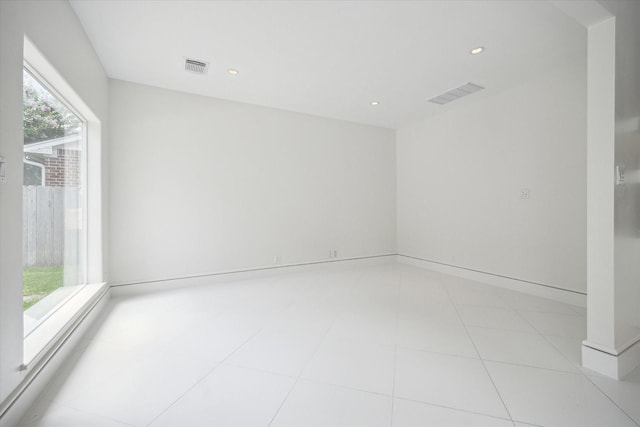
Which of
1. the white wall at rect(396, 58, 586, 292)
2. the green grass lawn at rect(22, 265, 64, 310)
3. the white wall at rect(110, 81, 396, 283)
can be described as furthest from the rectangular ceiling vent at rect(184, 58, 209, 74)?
the white wall at rect(396, 58, 586, 292)

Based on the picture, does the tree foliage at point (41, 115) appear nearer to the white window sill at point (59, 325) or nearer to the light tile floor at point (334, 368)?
the white window sill at point (59, 325)

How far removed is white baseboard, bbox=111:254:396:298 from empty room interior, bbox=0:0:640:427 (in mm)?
33

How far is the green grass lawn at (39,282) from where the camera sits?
197 cm

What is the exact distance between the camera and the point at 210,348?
2.30m

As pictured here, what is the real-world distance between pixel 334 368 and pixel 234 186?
3.14 metres

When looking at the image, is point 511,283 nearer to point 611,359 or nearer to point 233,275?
point 611,359

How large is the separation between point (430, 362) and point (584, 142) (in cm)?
310

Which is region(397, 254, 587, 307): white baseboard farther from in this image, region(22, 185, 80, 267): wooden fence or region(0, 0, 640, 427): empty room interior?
region(22, 185, 80, 267): wooden fence

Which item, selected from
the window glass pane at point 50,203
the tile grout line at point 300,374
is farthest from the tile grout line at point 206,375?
the window glass pane at point 50,203

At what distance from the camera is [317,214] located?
5062mm

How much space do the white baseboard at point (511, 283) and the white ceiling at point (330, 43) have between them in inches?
105

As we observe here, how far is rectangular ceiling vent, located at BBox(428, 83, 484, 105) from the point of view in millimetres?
3812

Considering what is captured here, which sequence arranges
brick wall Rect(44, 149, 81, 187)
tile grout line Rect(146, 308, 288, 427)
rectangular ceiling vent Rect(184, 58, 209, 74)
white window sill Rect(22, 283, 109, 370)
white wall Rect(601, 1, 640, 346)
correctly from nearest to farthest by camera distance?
1. tile grout line Rect(146, 308, 288, 427)
2. white window sill Rect(22, 283, 109, 370)
3. white wall Rect(601, 1, 640, 346)
4. brick wall Rect(44, 149, 81, 187)
5. rectangular ceiling vent Rect(184, 58, 209, 74)

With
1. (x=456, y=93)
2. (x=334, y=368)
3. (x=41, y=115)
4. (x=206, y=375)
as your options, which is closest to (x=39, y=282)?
(x=41, y=115)
